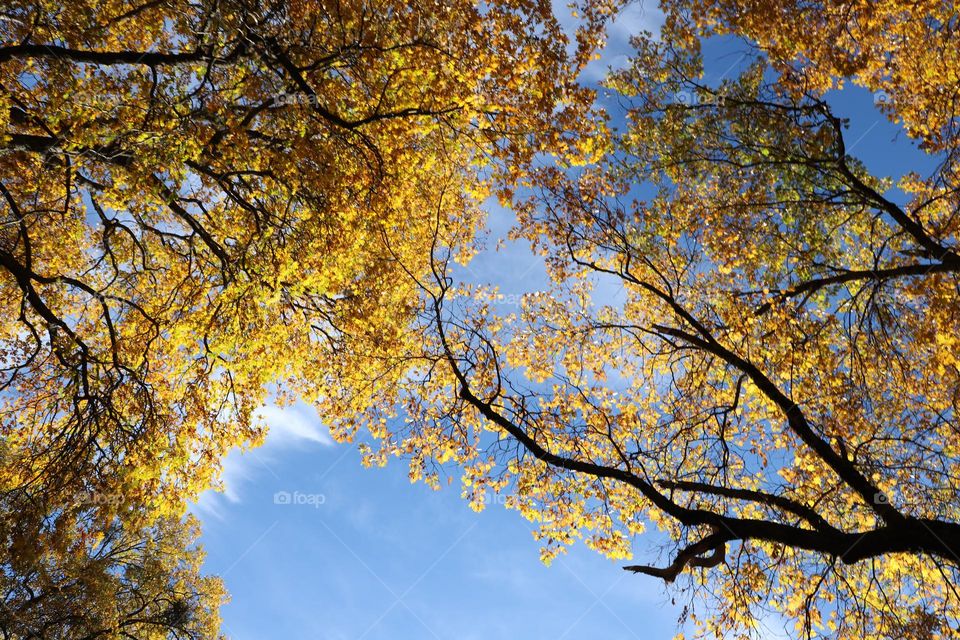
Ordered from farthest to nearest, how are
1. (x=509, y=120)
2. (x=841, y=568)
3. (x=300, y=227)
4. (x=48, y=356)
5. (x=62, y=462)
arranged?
1. (x=300, y=227)
2. (x=509, y=120)
3. (x=48, y=356)
4. (x=62, y=462)
5. (x=841, y=568)

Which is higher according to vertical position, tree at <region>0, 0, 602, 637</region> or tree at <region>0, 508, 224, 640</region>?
tree at <region>0, 0, 602, 637</region>

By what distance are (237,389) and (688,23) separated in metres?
12.2

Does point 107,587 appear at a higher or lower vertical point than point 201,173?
lower

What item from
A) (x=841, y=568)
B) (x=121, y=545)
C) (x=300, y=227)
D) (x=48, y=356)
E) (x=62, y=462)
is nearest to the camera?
(x=841, y=568)

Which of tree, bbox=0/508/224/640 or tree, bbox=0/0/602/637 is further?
tree, bbox=0/508/224/640

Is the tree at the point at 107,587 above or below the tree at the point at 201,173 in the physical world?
below

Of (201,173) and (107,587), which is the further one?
(107,587)

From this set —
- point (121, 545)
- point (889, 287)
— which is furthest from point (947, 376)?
point (121, 545)

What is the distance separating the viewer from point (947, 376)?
993cm

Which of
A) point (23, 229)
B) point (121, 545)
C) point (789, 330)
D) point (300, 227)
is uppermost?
point (789, 330)

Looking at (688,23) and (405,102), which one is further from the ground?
(688,23)

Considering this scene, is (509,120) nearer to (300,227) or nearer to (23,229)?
(300,227)

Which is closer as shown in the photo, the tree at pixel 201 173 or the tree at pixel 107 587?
the tree at pixel 201 173

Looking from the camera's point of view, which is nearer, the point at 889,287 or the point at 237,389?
the point at 889,287
